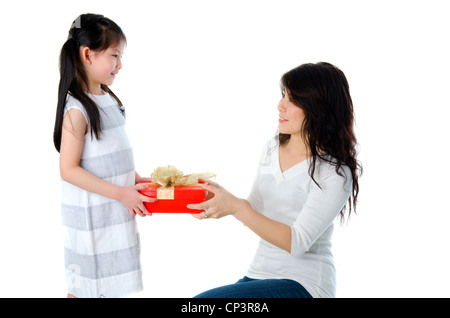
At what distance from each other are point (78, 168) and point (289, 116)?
27.9 inches

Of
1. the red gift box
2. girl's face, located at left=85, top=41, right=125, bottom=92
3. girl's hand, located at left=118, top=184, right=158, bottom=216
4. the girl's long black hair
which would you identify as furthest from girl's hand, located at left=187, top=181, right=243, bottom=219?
girl's face, located at left=85, top=41, right=125, bottom=92

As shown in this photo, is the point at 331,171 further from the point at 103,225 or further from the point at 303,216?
the point at 103,225

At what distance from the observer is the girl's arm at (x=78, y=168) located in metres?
1.59

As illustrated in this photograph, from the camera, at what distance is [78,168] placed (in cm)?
160

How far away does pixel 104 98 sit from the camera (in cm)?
173

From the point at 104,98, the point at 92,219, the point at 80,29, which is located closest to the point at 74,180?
the point at 92,219

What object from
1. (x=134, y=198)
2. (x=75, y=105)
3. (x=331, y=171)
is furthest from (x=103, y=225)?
(x=331, y=171)

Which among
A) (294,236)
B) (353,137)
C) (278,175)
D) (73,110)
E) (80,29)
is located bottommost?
(294,236)

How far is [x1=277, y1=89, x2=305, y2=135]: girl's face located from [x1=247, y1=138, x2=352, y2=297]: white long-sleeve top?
4.5 inches

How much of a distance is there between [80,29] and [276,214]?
3.03 feet

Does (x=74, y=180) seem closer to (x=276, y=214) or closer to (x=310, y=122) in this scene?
(x=276, y=214)

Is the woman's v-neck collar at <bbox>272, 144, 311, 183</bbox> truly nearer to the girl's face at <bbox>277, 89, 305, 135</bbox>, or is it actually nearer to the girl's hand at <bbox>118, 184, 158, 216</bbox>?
the girl's face at <bbox>277, 89, 305, 135</bbox>
